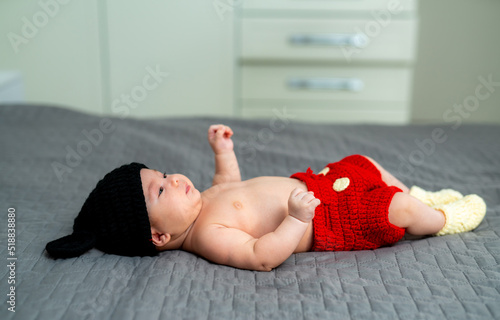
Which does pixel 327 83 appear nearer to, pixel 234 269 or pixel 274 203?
pixel 274 203

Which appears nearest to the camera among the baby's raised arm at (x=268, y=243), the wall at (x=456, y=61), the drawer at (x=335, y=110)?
the baby's raised arm at (x=268, y=243)

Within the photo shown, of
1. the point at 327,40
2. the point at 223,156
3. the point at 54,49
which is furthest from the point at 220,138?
the point at 54,49

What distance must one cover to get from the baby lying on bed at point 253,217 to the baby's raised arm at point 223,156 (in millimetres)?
89

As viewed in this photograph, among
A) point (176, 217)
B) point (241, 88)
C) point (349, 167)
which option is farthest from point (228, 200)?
point (241, 88)

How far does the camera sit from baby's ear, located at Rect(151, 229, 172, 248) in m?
0.92

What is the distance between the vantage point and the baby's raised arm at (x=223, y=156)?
1140 mm

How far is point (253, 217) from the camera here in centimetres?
98

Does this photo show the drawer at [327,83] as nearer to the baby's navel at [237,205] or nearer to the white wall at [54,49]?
the white wall at [54,49]

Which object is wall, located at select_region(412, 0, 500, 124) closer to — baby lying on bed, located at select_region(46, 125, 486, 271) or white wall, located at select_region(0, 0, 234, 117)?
white wall, located at select_region(0, 0, 234, 117)

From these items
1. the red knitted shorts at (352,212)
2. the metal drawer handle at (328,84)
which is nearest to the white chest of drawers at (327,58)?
the metal drawer handle at (328,84)

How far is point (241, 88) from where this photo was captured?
8.20 ft

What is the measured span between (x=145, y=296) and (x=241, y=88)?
1839 mm

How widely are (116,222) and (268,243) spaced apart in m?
0.26

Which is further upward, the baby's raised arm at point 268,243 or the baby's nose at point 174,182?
the baby's nose at point 174,182
